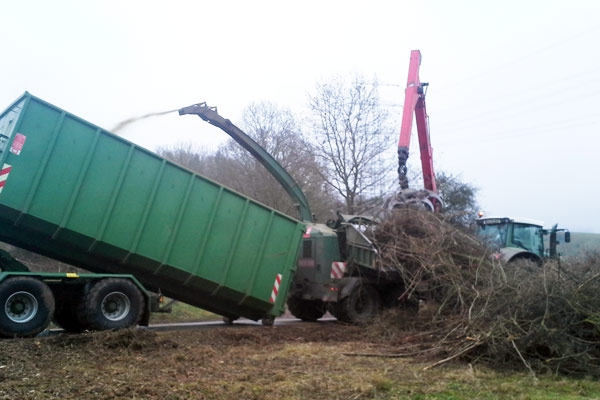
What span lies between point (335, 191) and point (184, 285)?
15.1 meters

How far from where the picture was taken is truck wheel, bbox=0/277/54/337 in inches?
308

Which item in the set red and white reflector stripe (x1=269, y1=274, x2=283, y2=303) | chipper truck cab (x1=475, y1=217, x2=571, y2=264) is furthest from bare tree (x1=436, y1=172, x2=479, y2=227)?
red and white reflector stripe (x1=269, y1=274, x2=283, y2=303)

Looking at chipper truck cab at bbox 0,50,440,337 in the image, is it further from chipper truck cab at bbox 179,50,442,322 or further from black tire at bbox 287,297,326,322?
black tire at bbox 287,297,326,322

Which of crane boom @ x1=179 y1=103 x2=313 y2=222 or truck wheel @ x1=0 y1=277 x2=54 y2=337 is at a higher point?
crane boom @ x1=179 y1=103 x2=313 y2=222

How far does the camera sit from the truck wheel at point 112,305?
8.58 metres

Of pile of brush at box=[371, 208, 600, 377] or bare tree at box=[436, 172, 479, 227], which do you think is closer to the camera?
pile of brush at box=[371, 208, 600, 377]

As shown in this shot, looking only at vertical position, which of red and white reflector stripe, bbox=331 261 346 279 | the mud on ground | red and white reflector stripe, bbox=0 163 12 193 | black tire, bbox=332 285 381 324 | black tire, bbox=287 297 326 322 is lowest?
the mud on ground

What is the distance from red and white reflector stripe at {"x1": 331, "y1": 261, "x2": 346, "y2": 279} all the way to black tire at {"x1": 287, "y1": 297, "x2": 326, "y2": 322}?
1.21 meters

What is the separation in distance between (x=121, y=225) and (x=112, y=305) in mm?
1255

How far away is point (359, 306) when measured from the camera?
1208cm

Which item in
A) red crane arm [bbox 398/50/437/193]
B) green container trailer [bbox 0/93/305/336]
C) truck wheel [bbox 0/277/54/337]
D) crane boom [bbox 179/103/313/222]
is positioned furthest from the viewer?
red crane arm [bbox 398/50/437/193]

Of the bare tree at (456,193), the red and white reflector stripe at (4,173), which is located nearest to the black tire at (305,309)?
the red and white reflector stripe at (4,173)

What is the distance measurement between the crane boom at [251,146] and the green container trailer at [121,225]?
6.99 feet

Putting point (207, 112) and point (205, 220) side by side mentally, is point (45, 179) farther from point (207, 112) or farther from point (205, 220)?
point (207, 112)
